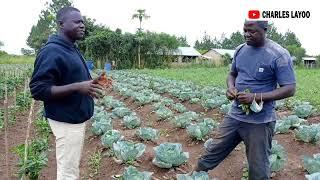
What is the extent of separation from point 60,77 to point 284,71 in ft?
6.12

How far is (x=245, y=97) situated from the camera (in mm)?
3354

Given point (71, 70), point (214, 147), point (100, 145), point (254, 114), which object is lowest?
point (100, 145)

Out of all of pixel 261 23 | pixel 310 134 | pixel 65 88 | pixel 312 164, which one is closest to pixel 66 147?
pixel 65 88

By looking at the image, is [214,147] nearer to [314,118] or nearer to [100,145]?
[100,145]

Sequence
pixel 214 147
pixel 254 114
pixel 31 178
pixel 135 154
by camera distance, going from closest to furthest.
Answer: pixel 254 114
pixel 214 147
pixel 31 178
pixel 135 154

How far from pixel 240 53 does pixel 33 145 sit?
11.4ft

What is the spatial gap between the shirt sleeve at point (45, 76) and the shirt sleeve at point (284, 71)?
1.83 metres

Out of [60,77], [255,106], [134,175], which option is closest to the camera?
[60,77]

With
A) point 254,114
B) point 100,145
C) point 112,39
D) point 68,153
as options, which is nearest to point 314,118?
point 100,145

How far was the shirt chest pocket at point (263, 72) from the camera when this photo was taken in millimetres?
3420

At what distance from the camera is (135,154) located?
4.96 metres

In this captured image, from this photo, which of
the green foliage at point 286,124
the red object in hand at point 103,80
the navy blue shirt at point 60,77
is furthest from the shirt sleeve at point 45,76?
the green foliage at point 286,124

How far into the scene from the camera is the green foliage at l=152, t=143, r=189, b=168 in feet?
15.3

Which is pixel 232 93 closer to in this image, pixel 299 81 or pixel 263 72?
pixel 263 72
